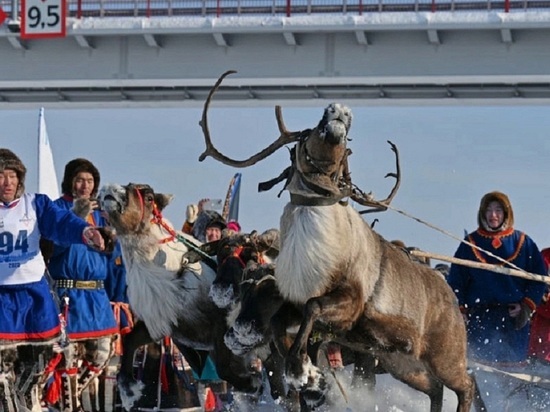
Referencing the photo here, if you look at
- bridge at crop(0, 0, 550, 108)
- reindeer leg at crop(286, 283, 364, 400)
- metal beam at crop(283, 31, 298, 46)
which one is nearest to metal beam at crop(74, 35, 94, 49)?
bridge at crop(0, 0, 550, 108)

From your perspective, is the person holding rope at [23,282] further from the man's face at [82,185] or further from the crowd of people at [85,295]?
the man's face at [82,185]

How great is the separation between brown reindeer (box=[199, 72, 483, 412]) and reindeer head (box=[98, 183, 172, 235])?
0.90 m

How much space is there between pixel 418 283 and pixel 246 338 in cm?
117

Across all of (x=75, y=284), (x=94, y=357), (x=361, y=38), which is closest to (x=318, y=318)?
(x=94, y=357)

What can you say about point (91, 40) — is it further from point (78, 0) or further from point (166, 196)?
point (166, 196)

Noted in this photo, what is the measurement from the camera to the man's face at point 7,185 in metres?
10.4

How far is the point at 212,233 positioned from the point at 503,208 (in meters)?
2.22

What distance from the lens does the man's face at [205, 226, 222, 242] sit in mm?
12844

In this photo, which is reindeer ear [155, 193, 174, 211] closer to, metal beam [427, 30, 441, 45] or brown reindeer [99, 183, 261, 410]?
brown reindeer [99, 183, 261, 410]

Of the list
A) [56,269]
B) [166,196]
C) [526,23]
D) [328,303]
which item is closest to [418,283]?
[328,303]

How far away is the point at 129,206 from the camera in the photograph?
11.1 m

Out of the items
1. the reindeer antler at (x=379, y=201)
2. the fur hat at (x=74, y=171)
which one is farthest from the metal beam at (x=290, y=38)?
the reindeer antler at (x=379, y=201)

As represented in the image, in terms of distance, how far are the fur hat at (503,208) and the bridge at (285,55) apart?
599 inches

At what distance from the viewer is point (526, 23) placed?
90.9 feet
